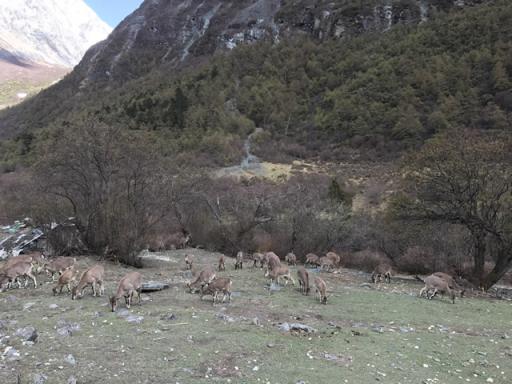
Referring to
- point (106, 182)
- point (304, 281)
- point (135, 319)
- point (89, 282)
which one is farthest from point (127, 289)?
point (106, 182)

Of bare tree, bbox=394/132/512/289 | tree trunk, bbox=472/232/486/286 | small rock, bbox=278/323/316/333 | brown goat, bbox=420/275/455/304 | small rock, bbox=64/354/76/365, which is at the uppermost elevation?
bare tree, bbox=394/132/512/289

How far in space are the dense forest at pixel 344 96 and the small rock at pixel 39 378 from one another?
5815cm

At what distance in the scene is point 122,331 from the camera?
9.55 meters

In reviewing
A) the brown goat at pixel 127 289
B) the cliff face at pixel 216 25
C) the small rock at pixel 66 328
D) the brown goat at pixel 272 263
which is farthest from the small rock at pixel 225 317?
the cliff face at pixel 216 25

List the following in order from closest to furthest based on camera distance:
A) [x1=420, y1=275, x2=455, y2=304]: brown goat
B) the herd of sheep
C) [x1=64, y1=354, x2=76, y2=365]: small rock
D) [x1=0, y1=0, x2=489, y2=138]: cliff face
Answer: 1. [x1=64, y1=354, x2=76, y2=365]: small rock
2. the herd of sheep
3. [x1=420, y1=275, x2=455, y2=304]: brown goat
4. [x1=0, y1=0, x2=489, y2=138]: cliff face

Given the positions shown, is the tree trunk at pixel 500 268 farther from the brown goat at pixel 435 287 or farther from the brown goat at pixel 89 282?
the brown goat at pixel 89 282

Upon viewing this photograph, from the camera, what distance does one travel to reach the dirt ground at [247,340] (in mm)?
7723

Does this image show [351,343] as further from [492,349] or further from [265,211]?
[265,211]

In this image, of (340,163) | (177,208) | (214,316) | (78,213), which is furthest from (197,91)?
(214,316)

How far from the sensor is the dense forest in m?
74.3

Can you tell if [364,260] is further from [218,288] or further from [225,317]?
[225,317]

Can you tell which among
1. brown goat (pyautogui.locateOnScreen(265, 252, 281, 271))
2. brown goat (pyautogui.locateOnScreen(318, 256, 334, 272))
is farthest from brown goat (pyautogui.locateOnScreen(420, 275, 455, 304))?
brown goat (pyautogui.locateOnScreen(318, 256, 334, 272))

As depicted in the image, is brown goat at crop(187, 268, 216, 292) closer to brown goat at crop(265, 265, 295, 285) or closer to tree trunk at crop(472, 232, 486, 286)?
brown goat at crop(265, 265, 295, 285)

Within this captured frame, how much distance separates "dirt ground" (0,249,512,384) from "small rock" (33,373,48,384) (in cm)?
2
